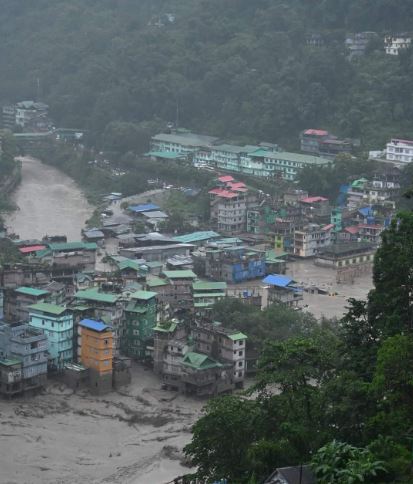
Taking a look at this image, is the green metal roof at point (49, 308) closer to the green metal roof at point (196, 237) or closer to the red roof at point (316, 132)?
the green metal roof at point (196, 237)

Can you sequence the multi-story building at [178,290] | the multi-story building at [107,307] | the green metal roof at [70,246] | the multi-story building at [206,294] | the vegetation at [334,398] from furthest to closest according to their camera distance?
the green metal roof at [70,246], the multi-story building at [178,290], the multi-story building at [206,294], the multi-story building at [107,307], the vegetation at [334,398]

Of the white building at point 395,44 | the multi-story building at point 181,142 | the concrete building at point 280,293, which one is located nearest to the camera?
the concrete building at point 280,293

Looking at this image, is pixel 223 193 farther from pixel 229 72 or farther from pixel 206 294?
pixel 229 72

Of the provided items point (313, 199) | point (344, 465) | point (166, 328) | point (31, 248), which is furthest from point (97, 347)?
point (313, 199)

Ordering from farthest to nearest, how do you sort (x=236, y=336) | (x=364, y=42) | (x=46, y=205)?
(x=364, y=42) → (x=46, y=205) → (x=236, y=336)

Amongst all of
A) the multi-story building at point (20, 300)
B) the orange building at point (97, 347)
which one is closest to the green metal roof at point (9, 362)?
the orange building at point (97, 347)

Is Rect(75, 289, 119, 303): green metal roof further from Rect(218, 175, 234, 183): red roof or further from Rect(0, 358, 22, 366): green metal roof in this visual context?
Rect(218, 175, 234, 183): red roof
